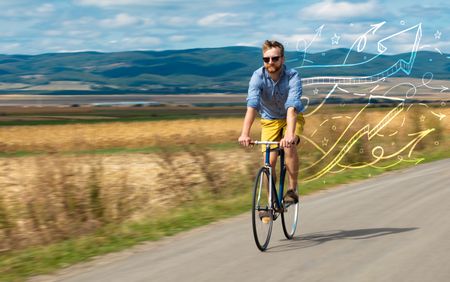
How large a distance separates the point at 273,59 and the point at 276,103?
24.6 inches

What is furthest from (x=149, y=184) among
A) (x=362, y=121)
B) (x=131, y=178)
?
(x=362, y=121)

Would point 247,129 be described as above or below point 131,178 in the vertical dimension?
above

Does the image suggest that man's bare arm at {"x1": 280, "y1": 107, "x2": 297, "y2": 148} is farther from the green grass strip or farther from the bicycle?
the green grass strip

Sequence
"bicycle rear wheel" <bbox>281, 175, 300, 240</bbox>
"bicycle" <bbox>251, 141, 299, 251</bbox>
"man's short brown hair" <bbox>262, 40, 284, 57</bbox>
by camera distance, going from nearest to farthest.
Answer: "bicycle" <bbox>251, 141, 299, 251</bbox> → "man's short brown hair" <bbox>262, 40, 284, 57</bbox> → "bicycle rear wheel" <bbox>281, 175, 300, 240</bbox>

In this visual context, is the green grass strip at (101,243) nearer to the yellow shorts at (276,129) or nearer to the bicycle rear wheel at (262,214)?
the bicycle rear wheel at (262,214)

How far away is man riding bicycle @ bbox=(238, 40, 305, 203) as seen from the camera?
27.9ft

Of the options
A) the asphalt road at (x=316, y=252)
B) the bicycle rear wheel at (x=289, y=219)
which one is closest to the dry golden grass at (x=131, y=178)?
the asphalt road at (x=316, y=252)

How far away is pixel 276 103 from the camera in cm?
888

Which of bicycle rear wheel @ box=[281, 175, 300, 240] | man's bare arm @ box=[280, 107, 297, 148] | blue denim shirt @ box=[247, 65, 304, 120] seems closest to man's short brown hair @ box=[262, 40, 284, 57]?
blue denim shirt @ box=[247, 65, 304, 120]

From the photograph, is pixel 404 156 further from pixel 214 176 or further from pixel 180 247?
pixel 180 247

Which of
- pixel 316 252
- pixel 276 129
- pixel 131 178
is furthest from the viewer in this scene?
pixel 131 178

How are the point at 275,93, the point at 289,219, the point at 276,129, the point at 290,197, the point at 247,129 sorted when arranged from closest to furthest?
the point at 247,129 < the point at 275,93 < the point at 276,129 < the point at 290,197 < the point at 289,219

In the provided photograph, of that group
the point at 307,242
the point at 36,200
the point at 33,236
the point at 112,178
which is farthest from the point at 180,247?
the point at 112,178

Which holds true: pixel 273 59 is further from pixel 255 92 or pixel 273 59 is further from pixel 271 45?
pixel 255 92
